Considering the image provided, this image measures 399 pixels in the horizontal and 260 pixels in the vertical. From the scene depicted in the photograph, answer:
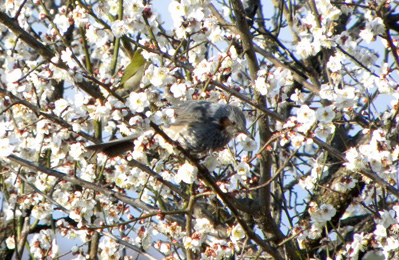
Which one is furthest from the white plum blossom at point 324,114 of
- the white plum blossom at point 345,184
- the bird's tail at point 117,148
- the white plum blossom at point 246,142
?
the bird's tail at point 117,148

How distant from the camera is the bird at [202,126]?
12.1 feet

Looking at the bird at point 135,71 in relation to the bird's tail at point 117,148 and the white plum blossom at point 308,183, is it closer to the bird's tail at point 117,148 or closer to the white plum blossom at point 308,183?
the bird's tail at point 117,148

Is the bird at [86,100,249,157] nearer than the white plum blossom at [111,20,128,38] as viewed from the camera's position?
No

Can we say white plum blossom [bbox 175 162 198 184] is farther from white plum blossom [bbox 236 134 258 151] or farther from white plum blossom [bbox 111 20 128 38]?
white plum blossom [bbox 111 20 128 38]

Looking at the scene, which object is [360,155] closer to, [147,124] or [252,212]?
[252,212]

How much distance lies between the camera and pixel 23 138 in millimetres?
3953

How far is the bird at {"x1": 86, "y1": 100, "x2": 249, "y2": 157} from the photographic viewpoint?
12.1 feet

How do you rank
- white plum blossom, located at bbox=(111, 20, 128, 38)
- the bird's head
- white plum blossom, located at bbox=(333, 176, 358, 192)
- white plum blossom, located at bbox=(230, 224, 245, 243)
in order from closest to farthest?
1. white plum blossom, located at bbox=(111, 20, 128, 38)
2. white plum blossom, located at bbox=(230, 224, 245, 243)
3. the bird's head
4. white plum blossom, located at bbox=(333, 176, 358, 192)

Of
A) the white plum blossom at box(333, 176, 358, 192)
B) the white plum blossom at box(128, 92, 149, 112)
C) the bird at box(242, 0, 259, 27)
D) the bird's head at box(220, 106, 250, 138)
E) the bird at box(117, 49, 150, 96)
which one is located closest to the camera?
the white plum blossom at box(128, 92, 149, 112)

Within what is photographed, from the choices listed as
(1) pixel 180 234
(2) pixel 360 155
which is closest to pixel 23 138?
(1) pixel 180 234

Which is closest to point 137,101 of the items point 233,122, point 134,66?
point 233,122

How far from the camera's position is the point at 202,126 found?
3.79m

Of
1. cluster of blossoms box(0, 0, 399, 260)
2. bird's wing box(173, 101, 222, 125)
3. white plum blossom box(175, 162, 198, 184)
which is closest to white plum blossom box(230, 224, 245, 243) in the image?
cluster of blossoms box(0, 0, 399, 260)

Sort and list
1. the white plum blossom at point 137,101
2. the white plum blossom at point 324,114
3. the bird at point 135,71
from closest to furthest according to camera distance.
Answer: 1. the white plum blossom at point 137,101
2. the white plum blossom at point 324,114
3. the bird at point 135,71
